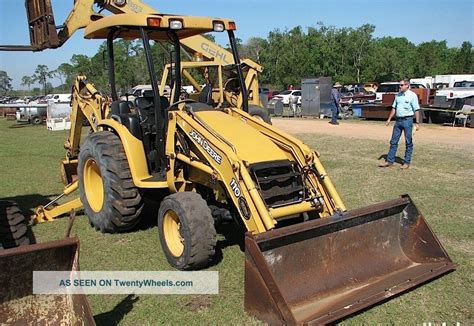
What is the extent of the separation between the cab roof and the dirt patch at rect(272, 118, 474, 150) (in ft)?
31.5

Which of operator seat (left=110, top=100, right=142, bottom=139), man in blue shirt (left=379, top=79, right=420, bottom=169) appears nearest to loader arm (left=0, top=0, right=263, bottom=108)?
operator seat (left=110, top=100, right=142, bottom=139)

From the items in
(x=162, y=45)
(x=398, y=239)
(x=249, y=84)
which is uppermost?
(x=162, y=45)

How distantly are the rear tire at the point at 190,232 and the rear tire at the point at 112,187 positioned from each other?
870 mm

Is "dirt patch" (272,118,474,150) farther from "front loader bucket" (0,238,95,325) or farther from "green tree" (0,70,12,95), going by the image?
"green tree" (0,70,12,95)

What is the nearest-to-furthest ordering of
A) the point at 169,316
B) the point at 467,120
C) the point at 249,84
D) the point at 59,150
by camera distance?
1. the point at 169,316
2. the point at 249,84
3. the point at 59,150
4. the point at 467,120

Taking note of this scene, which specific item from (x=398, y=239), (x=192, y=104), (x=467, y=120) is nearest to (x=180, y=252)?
(x=192, y=104)

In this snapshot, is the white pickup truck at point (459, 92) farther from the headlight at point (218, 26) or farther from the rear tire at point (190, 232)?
the rear tire at point (190, 232)

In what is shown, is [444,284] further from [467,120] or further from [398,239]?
[467,120]

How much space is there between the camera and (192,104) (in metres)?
5.77

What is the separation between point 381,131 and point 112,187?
13.4 meters

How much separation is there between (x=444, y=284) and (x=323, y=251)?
1235 mm

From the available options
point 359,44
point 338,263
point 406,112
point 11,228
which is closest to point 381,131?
point 406,112

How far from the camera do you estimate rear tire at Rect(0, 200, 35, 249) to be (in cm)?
507

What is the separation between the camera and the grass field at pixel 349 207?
416 cm
